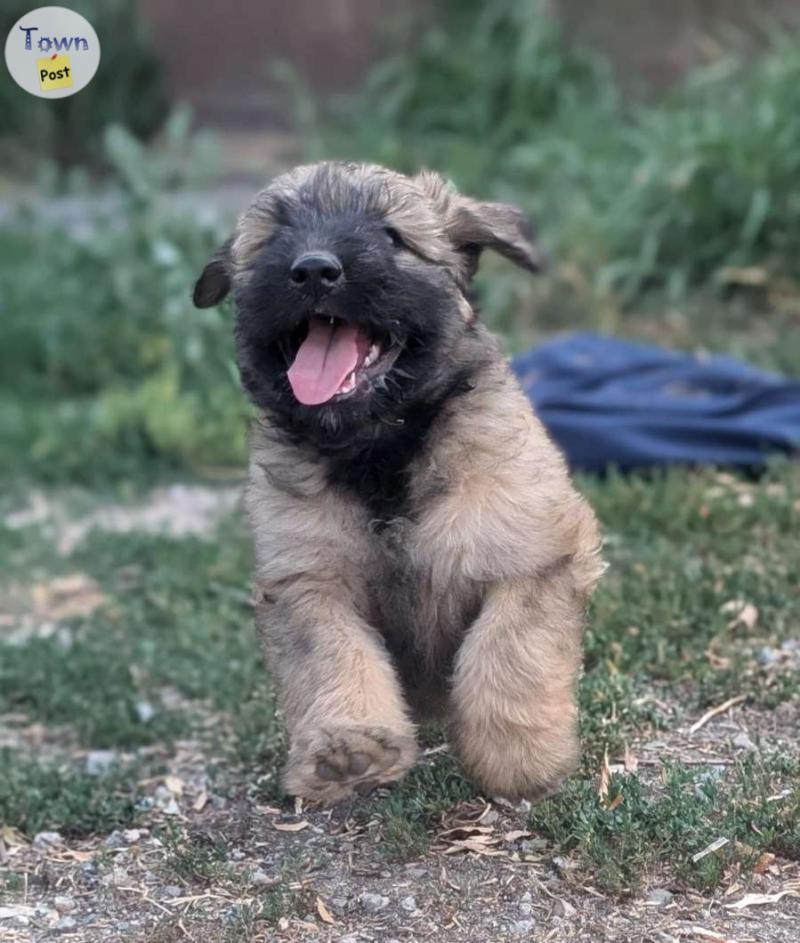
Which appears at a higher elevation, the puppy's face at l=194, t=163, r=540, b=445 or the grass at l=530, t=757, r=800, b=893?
the puppy's face at l=194, t=163, r=540, b=445

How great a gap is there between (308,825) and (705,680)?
1.19 m

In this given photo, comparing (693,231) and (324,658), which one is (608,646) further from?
(693,231)

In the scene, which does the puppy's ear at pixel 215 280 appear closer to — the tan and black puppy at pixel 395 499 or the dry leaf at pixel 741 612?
the tan and black puppy at pixel 395 499

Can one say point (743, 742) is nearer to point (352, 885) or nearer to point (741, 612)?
point (741, 612)

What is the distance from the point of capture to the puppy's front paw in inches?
139

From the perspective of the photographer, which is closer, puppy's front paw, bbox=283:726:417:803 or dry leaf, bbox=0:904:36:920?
puppy's front paw, bbox=283:726:417:803

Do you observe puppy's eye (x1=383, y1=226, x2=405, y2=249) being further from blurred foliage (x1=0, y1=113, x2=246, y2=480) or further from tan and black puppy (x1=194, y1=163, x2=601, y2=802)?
blurred foliage (x1=0, y1=113, x2=246, y2=480)

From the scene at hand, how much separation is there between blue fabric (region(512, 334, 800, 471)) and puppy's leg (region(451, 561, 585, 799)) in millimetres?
2963

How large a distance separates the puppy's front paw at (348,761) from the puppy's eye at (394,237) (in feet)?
3.64

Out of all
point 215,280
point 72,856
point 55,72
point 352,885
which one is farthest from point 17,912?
point 55,72

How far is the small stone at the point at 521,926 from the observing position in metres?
3.57

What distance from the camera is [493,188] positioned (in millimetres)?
10523

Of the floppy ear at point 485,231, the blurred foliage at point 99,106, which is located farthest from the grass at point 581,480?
the floppy ear at point 485,231

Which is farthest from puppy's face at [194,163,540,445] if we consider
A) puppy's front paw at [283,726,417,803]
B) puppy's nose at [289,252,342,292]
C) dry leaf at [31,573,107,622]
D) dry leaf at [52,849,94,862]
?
dry leaf at [31,573,107,622]
